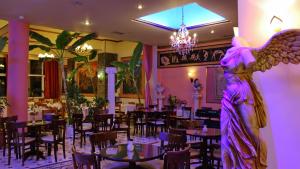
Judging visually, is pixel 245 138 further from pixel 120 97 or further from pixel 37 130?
pixel 120 97

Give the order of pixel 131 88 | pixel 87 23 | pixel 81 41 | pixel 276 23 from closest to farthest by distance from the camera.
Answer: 1. pixel 276 23
2. pixel 87 23
3. pixel 81 41
4. pixel 131 88

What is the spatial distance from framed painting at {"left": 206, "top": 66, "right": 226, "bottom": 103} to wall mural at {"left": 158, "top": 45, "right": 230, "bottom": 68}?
311 mm

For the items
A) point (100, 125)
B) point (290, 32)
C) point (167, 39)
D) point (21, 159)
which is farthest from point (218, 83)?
point (290, 32)

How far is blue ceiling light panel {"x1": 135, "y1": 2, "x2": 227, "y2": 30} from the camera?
7.88 meters

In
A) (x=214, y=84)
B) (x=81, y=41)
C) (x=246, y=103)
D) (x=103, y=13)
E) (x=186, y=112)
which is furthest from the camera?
(x=214, y=84)

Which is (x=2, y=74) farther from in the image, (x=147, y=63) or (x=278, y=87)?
(x=278, y=87)

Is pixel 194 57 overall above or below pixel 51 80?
above

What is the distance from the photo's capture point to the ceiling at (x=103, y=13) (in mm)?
5742

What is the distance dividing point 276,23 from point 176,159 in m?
1.62

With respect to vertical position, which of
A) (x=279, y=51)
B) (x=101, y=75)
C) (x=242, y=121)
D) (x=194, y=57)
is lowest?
(x=242, y=121)

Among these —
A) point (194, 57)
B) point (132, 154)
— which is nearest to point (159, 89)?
point (194, 57)

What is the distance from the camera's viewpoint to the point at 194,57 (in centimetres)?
1051

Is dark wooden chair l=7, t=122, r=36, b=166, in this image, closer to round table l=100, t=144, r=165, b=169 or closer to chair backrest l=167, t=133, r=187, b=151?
round table l=100, t=144, r=165, b=169

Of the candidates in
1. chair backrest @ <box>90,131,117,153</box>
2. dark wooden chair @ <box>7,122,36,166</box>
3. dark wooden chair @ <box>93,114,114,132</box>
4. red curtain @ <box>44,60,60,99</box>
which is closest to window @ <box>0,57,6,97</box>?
red curtain @ <box>44,60,60,99</box>
